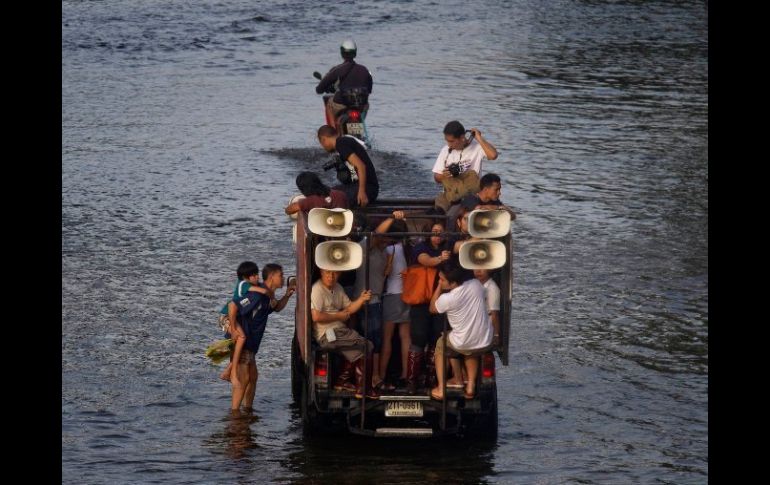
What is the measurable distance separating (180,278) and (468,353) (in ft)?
21.2

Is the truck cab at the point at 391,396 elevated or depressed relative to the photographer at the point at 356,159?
depressed

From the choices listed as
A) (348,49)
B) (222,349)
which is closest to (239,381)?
(222,349)

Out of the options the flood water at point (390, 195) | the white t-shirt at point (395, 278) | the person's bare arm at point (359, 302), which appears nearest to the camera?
the person's bare arm at point (359, 302)

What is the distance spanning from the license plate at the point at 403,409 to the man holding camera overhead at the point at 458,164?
87.4 inches

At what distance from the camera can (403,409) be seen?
457 inches

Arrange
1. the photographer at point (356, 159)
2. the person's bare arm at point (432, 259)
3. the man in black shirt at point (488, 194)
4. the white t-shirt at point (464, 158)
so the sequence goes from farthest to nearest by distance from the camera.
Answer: the white t-shirt at point (464, 158)
the photographer at point (356, 159)
the man in black shirt at point (488, 194)
the person's bare arm at point (432, 259)

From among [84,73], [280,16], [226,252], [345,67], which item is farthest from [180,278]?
[280,16]

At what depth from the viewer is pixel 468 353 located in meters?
11.5

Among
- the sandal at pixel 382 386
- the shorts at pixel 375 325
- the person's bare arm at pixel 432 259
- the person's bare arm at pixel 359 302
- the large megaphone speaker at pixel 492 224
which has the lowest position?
the sandal at pixel 382 386

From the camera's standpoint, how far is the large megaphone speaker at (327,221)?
1148cm

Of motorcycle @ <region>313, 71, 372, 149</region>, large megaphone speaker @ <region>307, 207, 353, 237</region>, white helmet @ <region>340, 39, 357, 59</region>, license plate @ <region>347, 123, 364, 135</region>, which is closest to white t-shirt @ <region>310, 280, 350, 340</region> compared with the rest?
large megaphone speaker @ <region>307, 207, 353, 237</region>

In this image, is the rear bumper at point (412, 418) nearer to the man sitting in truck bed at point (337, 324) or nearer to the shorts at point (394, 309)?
the man sitting in truck bed at point (337, 324)

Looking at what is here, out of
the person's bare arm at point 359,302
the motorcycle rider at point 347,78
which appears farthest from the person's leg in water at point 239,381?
the motorcycle rider at point 347,78
